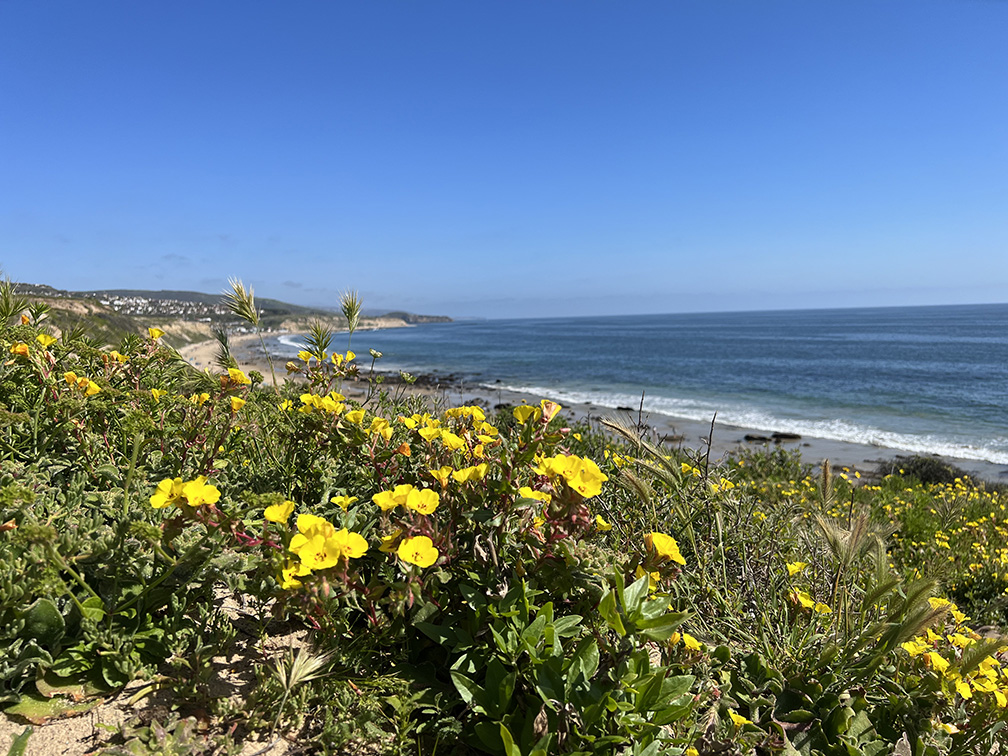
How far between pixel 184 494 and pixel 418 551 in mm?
664

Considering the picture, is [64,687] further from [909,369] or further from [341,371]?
[909,369]

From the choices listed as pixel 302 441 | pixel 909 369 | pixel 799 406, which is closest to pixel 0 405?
pixel 302 441

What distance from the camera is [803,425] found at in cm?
2089

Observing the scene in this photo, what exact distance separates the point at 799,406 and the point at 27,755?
2752cm

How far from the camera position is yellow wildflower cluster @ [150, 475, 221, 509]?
145 centimetres

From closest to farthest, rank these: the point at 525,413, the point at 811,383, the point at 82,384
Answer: the point at 525,413 → the point at 82,384 → the point at 811,383

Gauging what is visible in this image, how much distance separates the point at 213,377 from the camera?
2.76m

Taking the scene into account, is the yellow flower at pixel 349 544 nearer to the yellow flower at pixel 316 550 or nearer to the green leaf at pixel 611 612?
the yellow flower at pixel 316 550

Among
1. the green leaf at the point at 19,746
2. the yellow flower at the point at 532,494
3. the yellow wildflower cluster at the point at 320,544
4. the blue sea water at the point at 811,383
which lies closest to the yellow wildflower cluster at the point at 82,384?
the green leaf at the point at 19,746

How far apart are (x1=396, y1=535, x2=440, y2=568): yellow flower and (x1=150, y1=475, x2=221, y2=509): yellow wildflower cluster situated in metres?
0.53

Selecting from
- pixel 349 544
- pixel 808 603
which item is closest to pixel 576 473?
pixel 349 544

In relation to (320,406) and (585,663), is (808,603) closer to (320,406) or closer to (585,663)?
(585,663)

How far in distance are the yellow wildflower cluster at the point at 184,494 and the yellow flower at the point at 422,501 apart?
53cm

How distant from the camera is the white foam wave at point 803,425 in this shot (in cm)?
1714
